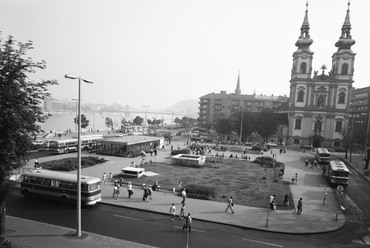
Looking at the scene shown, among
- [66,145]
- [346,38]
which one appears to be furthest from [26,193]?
[346,38]

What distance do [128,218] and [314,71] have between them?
75780 mm

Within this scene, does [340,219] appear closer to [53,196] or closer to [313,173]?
[313,173]

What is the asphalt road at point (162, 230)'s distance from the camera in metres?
17.3

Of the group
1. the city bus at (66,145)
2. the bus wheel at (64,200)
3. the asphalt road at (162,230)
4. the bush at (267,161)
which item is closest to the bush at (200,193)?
the asphalt road at (162,230)

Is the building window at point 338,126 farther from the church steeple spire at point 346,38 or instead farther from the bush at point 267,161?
the bush at point 267,161

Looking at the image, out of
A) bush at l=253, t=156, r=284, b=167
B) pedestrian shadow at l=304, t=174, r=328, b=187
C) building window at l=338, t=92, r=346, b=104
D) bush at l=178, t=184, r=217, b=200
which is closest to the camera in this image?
bush at l=178, t=184, r=217, b=200

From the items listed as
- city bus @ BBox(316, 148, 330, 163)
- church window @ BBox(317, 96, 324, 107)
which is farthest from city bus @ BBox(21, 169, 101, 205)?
church window @ BBox(317, 96, 324, 107)

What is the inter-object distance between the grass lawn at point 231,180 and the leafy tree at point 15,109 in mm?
16913

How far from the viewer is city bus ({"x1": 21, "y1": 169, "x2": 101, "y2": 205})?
22.1 metres

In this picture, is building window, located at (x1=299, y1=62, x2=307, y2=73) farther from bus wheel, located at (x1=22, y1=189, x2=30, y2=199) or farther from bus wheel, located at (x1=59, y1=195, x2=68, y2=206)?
bus wheel, located at (x1=22, y1=189, x2=30, y2=199)

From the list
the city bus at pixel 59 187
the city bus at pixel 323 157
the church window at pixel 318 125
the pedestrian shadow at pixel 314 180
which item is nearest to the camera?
the city bus at pixel 59 187

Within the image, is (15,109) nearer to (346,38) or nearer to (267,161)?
(267,161)

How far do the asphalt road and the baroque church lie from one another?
59.8m

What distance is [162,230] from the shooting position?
18672mm
